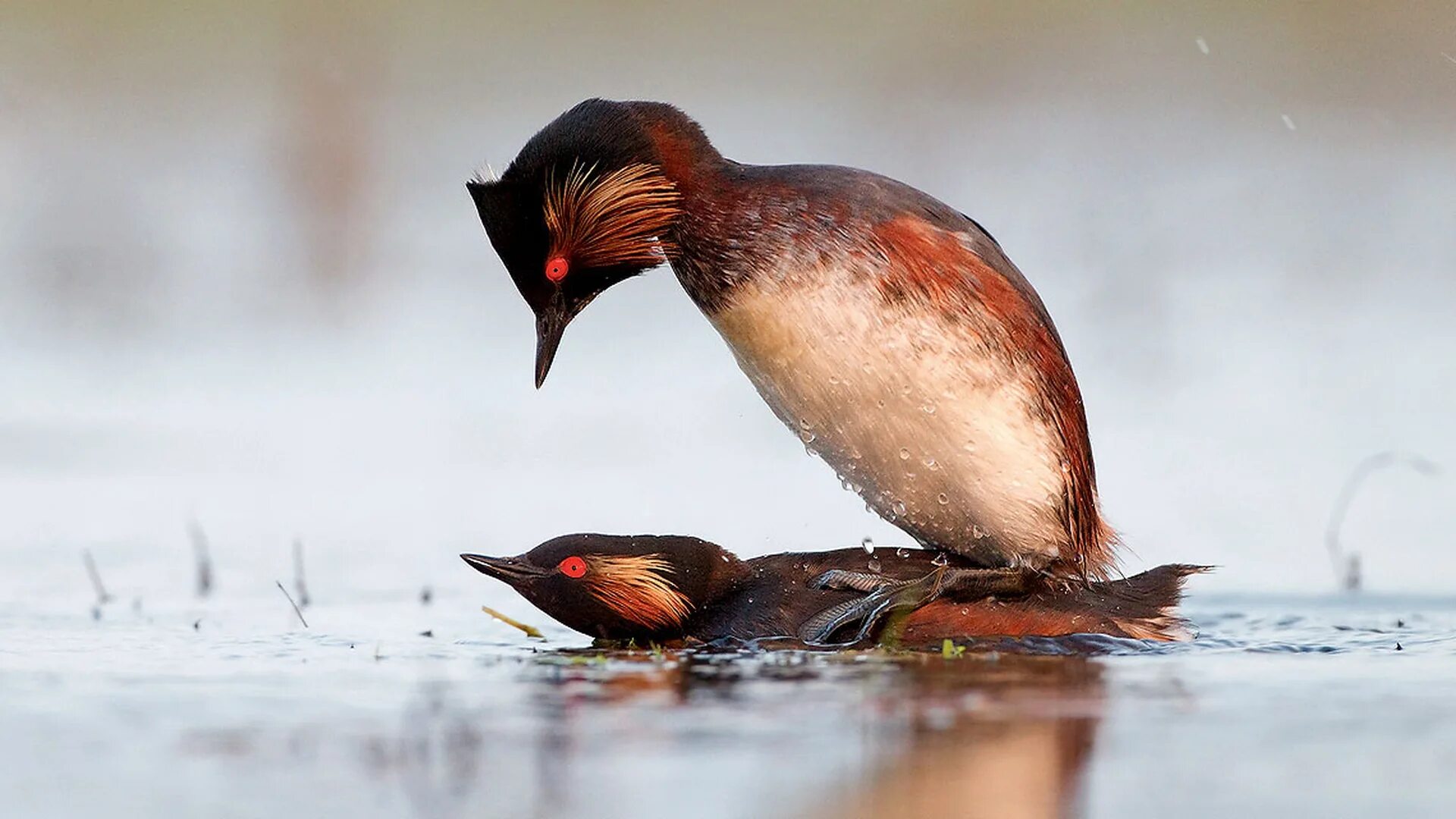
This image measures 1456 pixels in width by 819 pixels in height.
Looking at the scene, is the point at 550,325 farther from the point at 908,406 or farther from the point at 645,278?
the point at 645,278

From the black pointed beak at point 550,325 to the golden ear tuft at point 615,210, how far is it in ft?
0.74

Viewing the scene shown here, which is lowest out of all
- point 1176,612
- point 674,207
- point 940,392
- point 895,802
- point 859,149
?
point 895,802

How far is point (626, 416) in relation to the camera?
9984 mm

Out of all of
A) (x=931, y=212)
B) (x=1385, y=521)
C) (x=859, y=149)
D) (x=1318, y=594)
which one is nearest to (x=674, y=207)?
(x=931, y=212)

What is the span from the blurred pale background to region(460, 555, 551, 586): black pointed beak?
1.23m

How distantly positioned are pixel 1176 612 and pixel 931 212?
137cm

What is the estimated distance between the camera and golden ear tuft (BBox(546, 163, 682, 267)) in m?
6.46

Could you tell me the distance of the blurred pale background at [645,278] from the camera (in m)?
8.77

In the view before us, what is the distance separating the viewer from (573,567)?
21.8 ft

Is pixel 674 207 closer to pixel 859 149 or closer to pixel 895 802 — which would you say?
pixel 895 802

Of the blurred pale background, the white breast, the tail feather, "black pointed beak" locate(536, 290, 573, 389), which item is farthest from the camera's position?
the blurred pale background

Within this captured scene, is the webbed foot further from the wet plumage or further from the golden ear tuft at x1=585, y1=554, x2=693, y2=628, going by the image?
the golden ear tuft at x1=585, y1=554, x2=693, y2=628

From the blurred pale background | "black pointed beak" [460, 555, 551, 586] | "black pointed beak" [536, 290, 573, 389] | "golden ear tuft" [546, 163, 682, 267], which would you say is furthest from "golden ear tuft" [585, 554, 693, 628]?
the blurred pale background

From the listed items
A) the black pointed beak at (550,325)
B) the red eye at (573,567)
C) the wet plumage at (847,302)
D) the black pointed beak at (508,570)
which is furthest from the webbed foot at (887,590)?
the black pointed beak at (550,325)
